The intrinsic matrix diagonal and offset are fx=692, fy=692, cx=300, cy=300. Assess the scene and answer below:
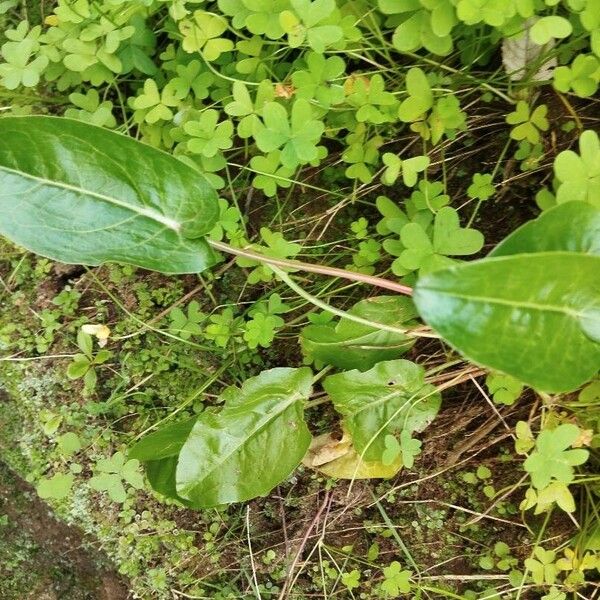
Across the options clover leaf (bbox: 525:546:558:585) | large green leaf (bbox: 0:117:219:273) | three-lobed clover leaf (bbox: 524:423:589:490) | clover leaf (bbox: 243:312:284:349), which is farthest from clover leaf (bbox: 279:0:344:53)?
clover leaf (bbox: 525:546:558:585)

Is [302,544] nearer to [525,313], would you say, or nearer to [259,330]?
[259,330]

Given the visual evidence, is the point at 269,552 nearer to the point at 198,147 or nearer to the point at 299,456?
the point at 299,456

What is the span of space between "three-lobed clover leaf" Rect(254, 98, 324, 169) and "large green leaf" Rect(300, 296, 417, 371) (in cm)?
31

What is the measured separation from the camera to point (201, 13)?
50.9 inches

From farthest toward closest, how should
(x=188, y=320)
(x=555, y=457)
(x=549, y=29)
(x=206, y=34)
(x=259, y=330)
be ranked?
1. (x=188, y=320)
2. (x=259, y=330)
3. (x=206, y=34)
4. (x=555, y=457)
5. (x=549, y=29)

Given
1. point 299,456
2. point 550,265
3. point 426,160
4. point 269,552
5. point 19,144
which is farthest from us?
point 269,552

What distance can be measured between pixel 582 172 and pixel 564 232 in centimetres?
18

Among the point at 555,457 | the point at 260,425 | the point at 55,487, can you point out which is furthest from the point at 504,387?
the point at 55,487

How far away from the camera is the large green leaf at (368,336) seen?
1.34 meters

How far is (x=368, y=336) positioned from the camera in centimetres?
135

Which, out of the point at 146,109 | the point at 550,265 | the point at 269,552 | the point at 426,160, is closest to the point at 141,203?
the point at 146,109

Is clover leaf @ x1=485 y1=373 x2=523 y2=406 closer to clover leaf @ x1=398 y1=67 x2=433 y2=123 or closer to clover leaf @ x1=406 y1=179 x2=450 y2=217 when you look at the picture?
clover leaf @ x1=406 y1=179 x2=450 y2=217

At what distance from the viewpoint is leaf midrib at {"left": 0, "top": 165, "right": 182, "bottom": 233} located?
1162 mm

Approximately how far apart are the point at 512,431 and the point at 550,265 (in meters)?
0.60
